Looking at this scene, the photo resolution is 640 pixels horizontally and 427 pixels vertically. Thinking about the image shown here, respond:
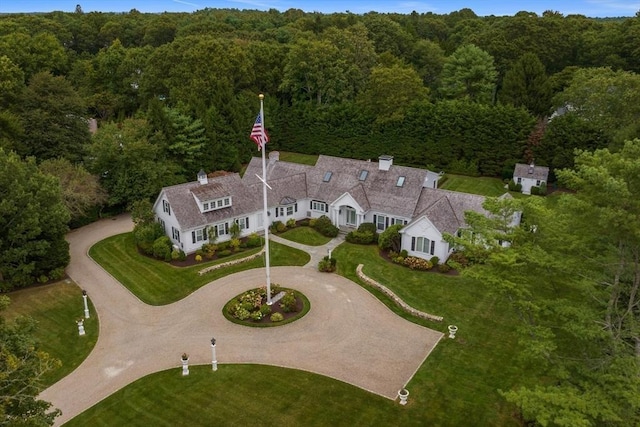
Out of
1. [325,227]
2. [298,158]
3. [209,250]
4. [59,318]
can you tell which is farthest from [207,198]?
[298,158]

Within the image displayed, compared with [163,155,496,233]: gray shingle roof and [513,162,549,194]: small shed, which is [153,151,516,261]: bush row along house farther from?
[513,162,549,194]: small shed

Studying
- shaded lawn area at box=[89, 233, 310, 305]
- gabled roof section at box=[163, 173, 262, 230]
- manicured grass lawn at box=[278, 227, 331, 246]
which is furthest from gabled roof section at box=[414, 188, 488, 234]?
gabled roof section at box=[163, 173, 262, 230]

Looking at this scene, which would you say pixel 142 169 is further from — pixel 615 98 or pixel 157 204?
pixel 615 98

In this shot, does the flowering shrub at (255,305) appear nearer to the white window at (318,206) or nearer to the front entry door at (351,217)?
the front entry door at (351,217)

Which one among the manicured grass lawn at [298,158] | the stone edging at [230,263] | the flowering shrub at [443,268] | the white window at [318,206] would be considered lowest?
the stone edging at [230,263]

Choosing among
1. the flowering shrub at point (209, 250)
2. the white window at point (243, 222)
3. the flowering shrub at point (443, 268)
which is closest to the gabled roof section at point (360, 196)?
the flowering shrub at point (443, 268)
